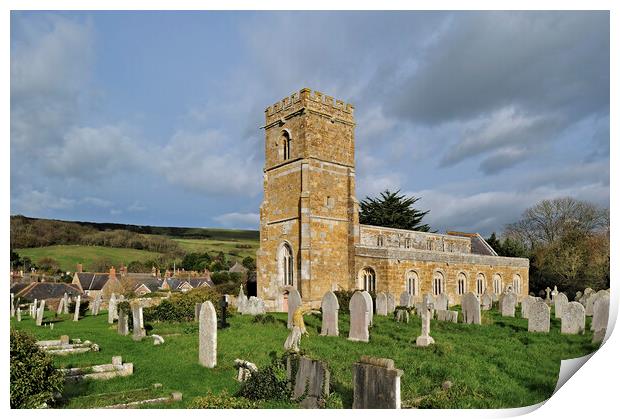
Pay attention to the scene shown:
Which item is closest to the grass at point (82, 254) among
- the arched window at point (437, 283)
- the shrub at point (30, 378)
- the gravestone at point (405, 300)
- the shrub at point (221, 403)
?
the gravestone at point (405, 300)

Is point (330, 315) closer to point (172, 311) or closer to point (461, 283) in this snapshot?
point (172, 311)

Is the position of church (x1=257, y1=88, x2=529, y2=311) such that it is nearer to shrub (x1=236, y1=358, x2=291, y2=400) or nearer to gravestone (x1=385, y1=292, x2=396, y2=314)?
gravestone (x1=385, y1=292, x2=396, y2=314)

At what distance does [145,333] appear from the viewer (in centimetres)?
1445

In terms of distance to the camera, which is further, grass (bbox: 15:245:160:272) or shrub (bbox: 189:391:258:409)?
grass (bbox: 15:245:160:272)

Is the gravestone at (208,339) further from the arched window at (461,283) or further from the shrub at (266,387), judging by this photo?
the arched window at (461,283)

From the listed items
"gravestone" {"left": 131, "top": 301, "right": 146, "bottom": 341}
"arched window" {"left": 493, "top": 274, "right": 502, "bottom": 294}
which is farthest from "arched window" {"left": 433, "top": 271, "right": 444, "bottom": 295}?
"gravestone" {"left": 131, "top": 301, "right": 146, "bottom": 341}

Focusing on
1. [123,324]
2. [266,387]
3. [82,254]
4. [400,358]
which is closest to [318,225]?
[123,324]

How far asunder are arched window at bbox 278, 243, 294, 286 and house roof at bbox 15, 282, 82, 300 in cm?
1459

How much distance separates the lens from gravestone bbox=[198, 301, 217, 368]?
10.1m

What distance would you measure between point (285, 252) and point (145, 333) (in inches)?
446

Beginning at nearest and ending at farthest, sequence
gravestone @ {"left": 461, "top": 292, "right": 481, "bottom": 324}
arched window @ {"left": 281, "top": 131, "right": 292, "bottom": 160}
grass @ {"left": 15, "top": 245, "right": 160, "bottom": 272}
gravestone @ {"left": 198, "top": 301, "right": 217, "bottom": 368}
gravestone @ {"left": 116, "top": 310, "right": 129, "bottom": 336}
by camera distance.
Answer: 1. gravestone @ {"left": 198, "top": 301, "right": 217, "bottom": 368}
2. gravestone @ {"left": 116, "top": 310, "right": 129, "bottom": 336}
3. gravestone @ {"left": 461, "top": 292, "right": 481, "bottom": 324}
4. arched window @ {"left": 281, "top": 131, "right": 292, "bottom": 160}
5. grass @ {"left": 15, "top": 245, "right": 160, "bottom": 272}

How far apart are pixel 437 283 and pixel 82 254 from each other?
36.3 metres
